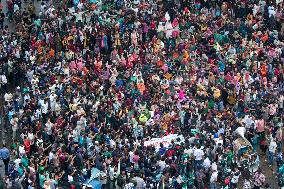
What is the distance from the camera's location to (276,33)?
1951 inches

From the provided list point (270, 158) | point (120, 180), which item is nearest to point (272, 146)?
point (270, 158)

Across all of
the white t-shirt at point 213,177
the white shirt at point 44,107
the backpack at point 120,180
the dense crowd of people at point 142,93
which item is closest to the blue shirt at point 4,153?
the dense crowd of people at point 142,93

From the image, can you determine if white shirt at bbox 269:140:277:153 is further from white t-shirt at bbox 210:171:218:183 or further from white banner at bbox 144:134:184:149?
white banner at bbox 144:134:184:149

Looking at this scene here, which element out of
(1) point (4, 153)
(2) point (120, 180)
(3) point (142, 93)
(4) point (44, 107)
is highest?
(3) point (142, 93)

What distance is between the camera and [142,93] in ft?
145

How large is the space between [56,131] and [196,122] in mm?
7280

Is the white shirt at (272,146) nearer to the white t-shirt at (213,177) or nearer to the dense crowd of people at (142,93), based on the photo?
the dense crowd of people at (142,93)

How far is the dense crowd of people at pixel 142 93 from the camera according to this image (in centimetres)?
3847

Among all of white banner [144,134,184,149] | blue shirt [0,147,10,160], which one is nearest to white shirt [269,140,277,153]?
white banner [144,134,184,149]

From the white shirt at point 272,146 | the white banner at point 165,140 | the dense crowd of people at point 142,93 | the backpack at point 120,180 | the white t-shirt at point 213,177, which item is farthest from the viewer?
the white banner at point 165,140

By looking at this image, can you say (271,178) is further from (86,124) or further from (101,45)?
(101,45)

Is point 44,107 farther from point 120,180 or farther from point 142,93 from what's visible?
point 120,180

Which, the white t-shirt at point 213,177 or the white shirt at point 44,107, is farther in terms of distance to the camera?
the white shirt at point 44,107

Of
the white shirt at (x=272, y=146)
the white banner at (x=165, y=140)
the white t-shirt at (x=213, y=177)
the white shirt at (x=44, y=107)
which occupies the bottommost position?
the white t-shirt at (x=213, y=177)
